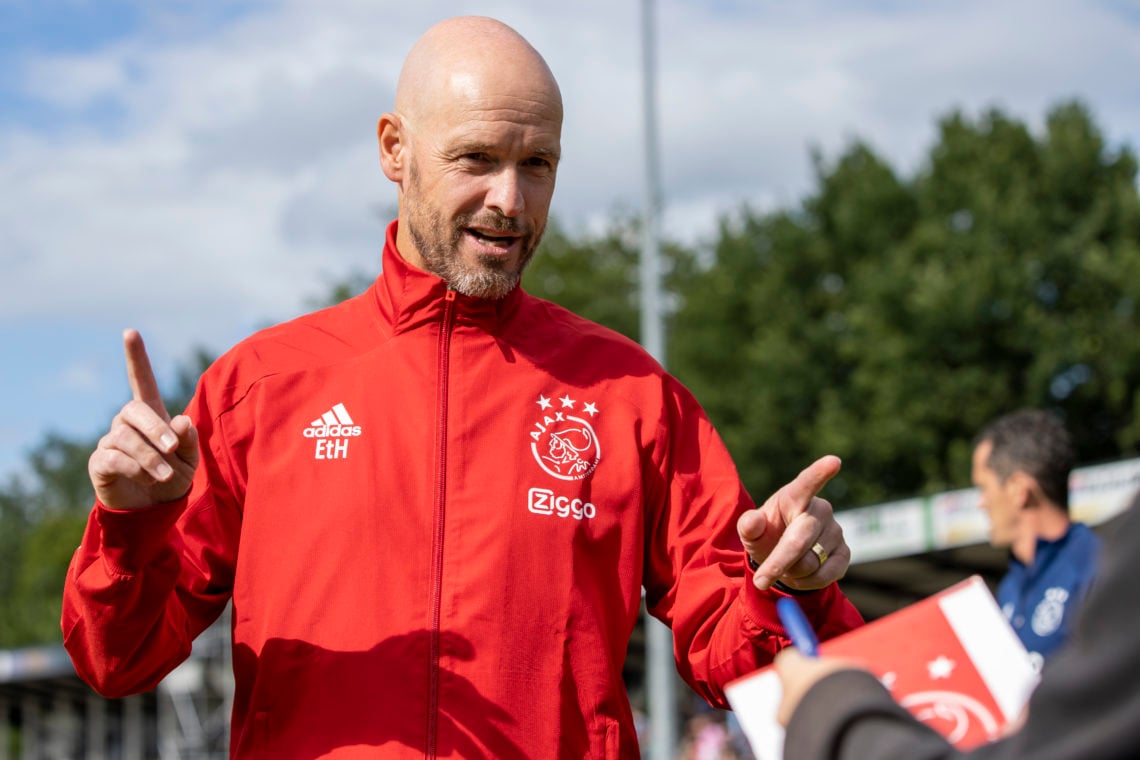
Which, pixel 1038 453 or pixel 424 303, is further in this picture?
pixel 1038 453

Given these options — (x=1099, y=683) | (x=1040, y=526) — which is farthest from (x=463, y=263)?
(x=1040, y=526)

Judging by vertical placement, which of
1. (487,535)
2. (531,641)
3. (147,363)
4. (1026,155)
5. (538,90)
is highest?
(1026,155)

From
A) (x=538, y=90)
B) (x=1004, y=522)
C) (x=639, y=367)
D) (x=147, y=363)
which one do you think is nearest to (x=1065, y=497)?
(x=1004, y=522)

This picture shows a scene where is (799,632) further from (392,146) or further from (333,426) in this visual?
(392,146)

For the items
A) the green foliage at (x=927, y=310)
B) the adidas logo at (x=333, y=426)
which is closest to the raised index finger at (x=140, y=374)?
the adidas logo at (x=333, y=426)

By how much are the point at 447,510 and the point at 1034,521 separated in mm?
3207

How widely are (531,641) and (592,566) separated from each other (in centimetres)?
24

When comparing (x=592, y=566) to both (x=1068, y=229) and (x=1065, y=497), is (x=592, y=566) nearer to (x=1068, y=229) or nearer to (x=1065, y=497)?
(x=1065, y=497)

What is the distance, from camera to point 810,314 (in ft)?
110

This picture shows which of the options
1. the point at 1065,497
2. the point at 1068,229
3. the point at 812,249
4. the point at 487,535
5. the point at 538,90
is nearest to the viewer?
the point at 487,535

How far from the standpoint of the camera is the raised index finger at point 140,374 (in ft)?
9.21

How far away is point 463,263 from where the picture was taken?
3.36 meters

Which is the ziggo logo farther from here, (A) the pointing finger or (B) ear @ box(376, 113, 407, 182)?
(B) ear @ box(376, 113, 407, 182)

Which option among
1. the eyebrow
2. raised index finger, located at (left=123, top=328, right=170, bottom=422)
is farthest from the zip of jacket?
raised index finger, located at (left=123, top=328, right=170, bottom=422)
